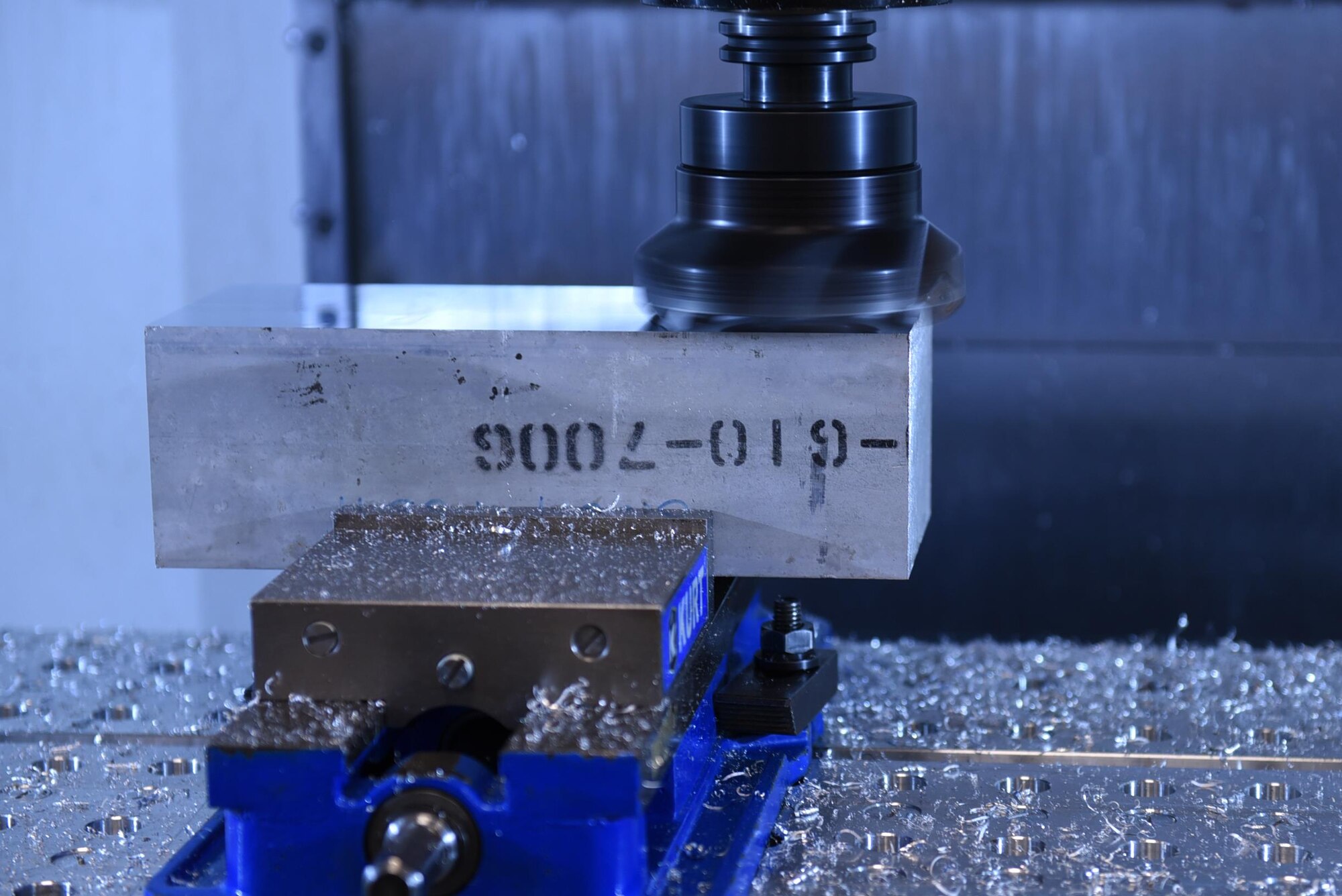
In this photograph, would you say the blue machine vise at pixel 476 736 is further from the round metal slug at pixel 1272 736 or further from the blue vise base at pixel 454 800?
the round metal slug at pixel 1272 736

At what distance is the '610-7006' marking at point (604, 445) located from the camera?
3.27 ft

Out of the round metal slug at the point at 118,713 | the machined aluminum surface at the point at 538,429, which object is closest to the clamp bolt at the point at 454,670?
the machined aluminum surface at the point at 538,429

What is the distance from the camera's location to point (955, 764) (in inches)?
43.0

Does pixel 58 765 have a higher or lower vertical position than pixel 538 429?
lower

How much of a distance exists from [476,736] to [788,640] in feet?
0.93

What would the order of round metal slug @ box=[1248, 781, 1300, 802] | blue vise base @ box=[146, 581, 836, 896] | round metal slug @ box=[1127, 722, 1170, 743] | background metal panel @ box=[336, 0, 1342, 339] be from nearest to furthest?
1. blue vise base @ box=[146, 581, 836, 896]
2. round metal slug @ box=[1248, 781, 1300, 802]
3. round metal slug @ box=[1127, 722, 1170, 743]
4. background metal panel @ box=[336, 0, 1342, 339]

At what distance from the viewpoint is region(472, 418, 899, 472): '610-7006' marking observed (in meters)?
1.00

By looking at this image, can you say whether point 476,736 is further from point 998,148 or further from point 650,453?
point 998,148

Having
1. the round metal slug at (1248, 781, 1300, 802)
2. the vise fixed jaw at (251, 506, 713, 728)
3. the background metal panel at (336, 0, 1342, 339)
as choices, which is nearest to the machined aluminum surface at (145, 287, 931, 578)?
the vise fixed jaw at (251, 506, 713, 728)

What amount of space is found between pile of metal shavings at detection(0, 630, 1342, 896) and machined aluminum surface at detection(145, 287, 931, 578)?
16cm

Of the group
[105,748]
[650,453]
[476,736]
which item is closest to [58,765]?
[105,748]

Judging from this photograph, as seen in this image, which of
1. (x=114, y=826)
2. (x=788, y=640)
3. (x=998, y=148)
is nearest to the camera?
(x=114, y=826)

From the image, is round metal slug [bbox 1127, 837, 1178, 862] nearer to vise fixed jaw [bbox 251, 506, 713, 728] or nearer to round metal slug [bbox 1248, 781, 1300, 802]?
round metal slug [bbox 1248, 781, 1300, 802]

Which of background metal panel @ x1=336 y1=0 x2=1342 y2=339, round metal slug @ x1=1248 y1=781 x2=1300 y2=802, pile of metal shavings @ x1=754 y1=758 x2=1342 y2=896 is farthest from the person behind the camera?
background metal panel @ x1=336 y1=0 x2=1342 y2=339
